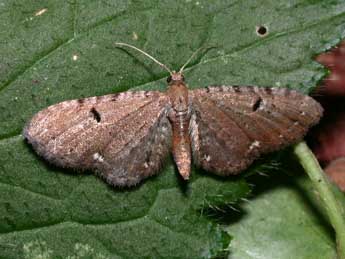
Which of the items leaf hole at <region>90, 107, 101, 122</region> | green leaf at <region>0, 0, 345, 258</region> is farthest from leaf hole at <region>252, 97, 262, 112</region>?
leaf hole at <region>90, 107, 101, 122</region>

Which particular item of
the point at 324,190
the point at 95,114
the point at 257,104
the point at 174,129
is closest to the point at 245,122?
the point at 257,104

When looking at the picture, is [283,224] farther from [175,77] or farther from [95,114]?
[95,114]

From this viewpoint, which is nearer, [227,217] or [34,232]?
[34,232]

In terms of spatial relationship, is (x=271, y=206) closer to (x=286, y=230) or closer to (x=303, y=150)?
(x=286, y=230)

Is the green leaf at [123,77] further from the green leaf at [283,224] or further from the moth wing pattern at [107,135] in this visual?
the green leaf at [283,224]

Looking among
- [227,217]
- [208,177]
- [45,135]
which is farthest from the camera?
[227,217]

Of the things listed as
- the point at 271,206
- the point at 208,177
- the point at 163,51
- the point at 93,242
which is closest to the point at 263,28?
the point at 163,51

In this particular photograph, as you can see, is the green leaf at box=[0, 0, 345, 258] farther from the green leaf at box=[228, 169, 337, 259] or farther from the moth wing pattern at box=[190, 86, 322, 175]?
the green leaf at box=[228, 169, 337, 259]
